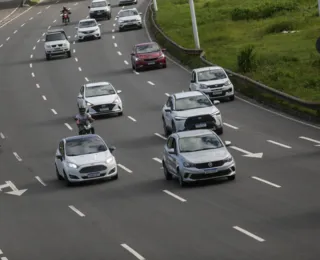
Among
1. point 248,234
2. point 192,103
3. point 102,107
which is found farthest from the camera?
point 102,107

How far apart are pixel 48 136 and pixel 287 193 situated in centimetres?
2010

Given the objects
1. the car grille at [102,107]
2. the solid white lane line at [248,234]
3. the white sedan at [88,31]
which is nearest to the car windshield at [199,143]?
the solid white lane line at [248,234]

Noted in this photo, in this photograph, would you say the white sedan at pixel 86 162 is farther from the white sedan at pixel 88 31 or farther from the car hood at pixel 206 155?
the white sedan at pixel 88 31

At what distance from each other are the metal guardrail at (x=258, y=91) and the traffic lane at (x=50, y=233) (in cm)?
1474

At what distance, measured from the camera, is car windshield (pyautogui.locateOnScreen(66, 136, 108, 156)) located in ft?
114

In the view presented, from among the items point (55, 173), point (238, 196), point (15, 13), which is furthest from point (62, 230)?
point (15, 13)

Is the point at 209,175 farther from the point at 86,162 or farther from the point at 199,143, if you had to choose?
the point at 86,162

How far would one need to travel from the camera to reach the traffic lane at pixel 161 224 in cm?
2223

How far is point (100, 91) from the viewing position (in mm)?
50875

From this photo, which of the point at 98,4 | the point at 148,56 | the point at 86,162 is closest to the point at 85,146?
the point at 86,162

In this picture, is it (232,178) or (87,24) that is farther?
(87,24)

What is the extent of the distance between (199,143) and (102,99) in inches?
728

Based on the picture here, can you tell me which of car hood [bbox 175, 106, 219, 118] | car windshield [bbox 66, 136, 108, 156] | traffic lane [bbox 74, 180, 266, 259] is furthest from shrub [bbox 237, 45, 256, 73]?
traffic lane [bbox 74, 180, 266, 259]

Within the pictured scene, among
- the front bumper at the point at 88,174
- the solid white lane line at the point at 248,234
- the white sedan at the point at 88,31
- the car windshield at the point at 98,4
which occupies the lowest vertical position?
the car windshield at the point at 98,4
